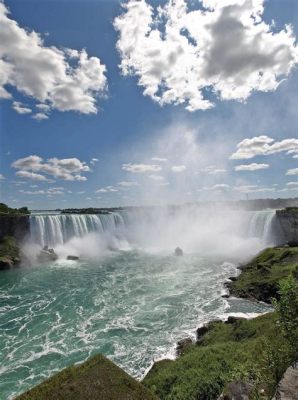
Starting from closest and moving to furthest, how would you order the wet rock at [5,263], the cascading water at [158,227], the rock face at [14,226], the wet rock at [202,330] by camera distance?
the wet rock at [202,330], the wet rock at [5,263], the rock face at [14,226], the cascading water at [158,227]

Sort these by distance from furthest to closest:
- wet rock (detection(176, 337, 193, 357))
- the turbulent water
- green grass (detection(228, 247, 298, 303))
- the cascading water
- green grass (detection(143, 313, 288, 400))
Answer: the cascading water → green grass (detection(228, 247, 298, 303)) → the turbulent water → wet rock (detection(176, 337, 193, 357)) → green grass (detection(143, 313, 288, 400))

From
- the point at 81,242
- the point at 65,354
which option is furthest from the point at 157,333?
the point at 81,242

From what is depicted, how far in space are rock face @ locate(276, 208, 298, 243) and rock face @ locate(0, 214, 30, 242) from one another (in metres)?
45.8

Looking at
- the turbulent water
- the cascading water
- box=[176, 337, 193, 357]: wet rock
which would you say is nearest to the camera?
box=[176, 337, 193, 357]: wet rock

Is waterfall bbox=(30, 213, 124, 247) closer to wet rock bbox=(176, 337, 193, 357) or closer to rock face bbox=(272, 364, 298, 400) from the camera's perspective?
wet rock bbox=(176, 337, 193, 357)

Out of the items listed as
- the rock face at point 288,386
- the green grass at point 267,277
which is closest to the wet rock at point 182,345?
the green grass at point 267,277

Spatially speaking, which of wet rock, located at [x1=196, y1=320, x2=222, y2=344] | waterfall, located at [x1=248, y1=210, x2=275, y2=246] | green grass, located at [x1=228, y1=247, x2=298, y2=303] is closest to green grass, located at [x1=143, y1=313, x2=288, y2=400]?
wet rock, located at [x1=196, y1=320, x2=222, y2=344]

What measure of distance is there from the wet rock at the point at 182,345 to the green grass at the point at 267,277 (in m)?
10.3

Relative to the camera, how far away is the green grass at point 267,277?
1004 inches

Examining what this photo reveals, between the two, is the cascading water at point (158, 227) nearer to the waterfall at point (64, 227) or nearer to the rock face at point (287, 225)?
the waterfall at point (64, 227)

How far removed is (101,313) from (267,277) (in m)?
16.6

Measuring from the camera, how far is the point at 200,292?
1109 inches

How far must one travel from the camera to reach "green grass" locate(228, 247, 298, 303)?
83.7 feet

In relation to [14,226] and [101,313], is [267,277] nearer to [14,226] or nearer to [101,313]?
[101,313]
